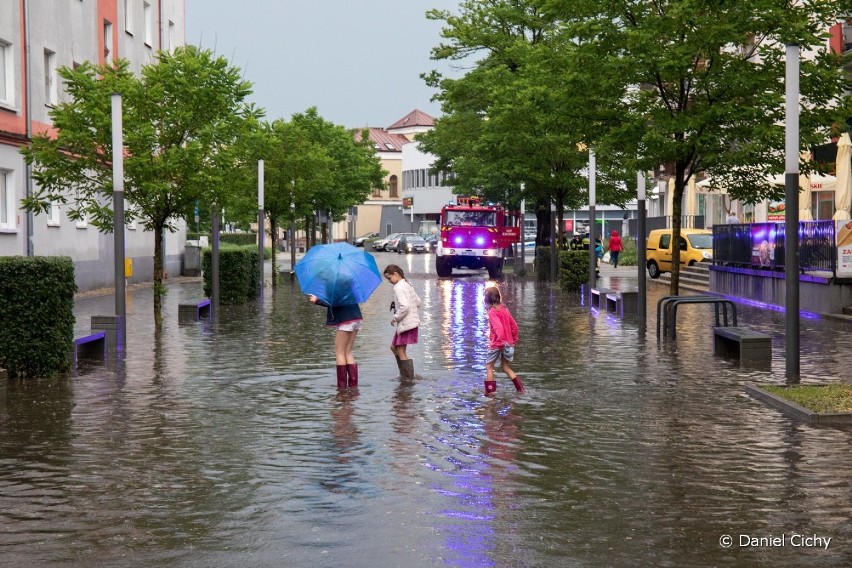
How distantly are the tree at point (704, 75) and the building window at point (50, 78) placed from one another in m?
16.4

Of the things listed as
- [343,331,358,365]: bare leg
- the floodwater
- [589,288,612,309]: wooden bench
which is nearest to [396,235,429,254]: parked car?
[589,288,612,309]: wooden bench

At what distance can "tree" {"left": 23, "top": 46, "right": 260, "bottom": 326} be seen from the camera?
74.7ft

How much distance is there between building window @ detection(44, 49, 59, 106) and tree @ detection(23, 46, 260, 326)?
11475 millimetres

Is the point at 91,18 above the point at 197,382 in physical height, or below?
above

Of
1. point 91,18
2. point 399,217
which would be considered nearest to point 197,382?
point 91,18

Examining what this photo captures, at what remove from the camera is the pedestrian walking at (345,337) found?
46.0 ft

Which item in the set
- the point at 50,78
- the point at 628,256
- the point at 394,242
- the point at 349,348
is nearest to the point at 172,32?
the point at 50,78

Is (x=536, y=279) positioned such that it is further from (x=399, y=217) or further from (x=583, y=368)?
(x=399, y=217)

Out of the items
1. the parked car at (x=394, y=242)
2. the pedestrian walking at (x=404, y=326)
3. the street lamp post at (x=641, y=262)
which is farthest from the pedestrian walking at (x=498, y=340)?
the parked car at (x=394, y=242)

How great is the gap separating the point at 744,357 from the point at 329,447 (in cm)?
798

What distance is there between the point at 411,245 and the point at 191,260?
153 feet

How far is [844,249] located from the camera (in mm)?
23812

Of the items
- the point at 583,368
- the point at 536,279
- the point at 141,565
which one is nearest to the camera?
the point at 141,565

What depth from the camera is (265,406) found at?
12484 millimetres
